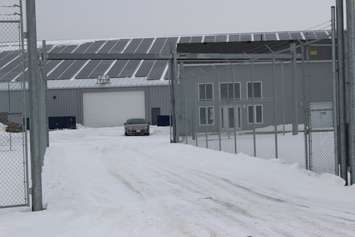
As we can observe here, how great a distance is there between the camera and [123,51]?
74.1 meters

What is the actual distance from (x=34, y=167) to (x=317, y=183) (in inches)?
244

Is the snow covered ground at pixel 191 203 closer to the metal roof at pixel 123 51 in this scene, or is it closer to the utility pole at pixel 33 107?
the utility pole at pixel 33 107

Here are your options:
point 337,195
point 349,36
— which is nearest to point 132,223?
point 337,195

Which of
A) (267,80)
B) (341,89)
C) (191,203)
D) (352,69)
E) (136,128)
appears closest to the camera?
(191,203)

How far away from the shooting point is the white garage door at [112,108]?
212 feet

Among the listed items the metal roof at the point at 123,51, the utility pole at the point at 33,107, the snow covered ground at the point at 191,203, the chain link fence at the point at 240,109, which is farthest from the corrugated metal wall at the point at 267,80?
the utility pole at the point at 33,107

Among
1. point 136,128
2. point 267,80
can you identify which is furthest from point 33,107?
point 136,128

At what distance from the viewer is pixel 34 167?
10.4 m

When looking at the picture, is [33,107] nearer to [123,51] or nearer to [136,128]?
[136,128]

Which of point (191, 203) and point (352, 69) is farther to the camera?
point (352, 69)

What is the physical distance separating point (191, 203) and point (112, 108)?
54.8m

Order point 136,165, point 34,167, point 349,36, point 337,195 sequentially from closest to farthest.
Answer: point 34,167 → point 337,195 → point 349,36 → point 136,165

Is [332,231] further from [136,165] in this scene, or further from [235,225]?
[136,165]

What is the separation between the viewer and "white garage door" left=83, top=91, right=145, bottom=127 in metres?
64.8
